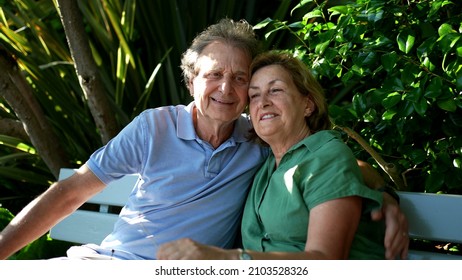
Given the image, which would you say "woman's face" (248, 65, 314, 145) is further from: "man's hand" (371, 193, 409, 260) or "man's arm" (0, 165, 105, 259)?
"man's arm" (0, 165, 105, 259)

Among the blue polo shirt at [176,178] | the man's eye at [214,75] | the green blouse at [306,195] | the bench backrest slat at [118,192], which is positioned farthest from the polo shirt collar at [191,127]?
the bench backrest slat at [118,192]

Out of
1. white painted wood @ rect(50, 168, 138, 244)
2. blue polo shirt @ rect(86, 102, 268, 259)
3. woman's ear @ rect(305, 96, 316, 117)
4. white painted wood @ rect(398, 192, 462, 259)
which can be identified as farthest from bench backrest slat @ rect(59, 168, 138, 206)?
white painted wood @ rect(398, 192, 462, 259)

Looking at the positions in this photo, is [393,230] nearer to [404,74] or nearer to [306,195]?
[306,195]

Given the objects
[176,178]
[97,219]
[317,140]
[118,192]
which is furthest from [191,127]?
[97,219]

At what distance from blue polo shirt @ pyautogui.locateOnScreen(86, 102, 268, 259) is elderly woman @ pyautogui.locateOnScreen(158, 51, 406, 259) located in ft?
0.31

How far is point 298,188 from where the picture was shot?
199 cm

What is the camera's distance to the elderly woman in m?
1.82

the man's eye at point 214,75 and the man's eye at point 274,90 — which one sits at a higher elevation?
the man's eye at point 214,75

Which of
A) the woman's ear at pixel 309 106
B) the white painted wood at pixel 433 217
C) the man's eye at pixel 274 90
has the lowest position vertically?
the white painted wood at pixel 433 217

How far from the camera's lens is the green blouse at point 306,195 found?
1901 mm

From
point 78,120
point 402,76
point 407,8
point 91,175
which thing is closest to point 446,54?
point 402,76

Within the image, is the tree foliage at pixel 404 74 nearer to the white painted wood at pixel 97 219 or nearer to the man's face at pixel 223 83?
the man's face at pixel 223 83

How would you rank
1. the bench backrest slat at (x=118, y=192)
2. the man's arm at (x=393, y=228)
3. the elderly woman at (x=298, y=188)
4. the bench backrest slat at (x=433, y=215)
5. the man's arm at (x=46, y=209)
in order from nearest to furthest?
the elderly woman at (x=298, y=188) < the man's arm at (x=393, y=228) < the bench backrest slat at (x=433, y=215) < the man's arm at (x=46, y=209) < the bench backrest slat at (x=118, y=192)

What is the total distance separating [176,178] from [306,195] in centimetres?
53
